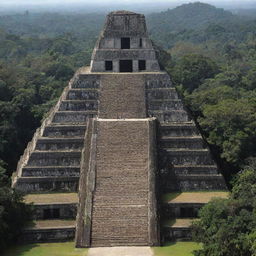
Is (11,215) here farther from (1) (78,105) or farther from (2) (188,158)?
(2) (188,158)

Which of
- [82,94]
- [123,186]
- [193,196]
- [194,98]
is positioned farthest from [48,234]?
[194,98]

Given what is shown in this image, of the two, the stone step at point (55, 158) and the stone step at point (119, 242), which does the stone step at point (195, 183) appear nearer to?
the stone step at point (119, 242)

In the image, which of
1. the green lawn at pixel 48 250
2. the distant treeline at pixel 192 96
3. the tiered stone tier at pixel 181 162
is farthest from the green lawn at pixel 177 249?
the distant treeline at pixel 192 96

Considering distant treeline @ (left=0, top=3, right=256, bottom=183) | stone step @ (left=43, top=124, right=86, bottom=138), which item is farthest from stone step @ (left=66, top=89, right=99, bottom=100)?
distant treeline @ (left=0, top=3, right=256, bottom=183)

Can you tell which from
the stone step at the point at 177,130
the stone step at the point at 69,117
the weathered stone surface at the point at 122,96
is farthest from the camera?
the weathered stone surface at the point at 122,96

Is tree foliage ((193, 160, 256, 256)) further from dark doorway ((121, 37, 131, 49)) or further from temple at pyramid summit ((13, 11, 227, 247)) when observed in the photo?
dark doorway ((121, 37, 131, 49))

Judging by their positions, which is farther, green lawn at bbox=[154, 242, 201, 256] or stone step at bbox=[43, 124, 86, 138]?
stone step at bbox=[43, 124, 86, 138]

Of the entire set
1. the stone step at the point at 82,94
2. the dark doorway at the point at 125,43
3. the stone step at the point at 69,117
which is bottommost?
the stone step at the point at 69,117
